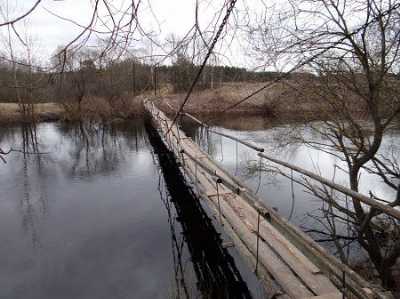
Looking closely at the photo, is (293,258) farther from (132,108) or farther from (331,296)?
(132,108)

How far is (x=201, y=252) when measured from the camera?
4.06 metres

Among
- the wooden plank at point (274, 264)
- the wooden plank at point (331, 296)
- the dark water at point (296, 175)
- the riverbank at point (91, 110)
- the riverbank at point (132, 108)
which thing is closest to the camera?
the wooden plank at point (331, 296)

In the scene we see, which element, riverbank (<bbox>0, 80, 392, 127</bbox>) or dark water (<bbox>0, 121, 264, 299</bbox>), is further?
riverbank (<bbox>0, 80, 392, 127</bbox>)

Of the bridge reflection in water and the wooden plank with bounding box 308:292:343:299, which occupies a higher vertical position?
the wooden plank with bounding box 308:292:343:299

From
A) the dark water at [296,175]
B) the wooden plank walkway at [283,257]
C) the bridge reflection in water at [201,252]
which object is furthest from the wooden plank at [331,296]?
the bridge reflection in water at [201,252]

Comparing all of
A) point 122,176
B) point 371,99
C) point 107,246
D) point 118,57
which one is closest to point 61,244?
point 107,246

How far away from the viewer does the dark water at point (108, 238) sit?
3.59 m

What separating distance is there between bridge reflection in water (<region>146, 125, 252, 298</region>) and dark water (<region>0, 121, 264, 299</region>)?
0.04 ft

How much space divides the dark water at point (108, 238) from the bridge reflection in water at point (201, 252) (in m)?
0.01

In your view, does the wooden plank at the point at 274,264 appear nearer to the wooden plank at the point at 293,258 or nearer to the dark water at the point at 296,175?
the wooden plank at the point at 293,258

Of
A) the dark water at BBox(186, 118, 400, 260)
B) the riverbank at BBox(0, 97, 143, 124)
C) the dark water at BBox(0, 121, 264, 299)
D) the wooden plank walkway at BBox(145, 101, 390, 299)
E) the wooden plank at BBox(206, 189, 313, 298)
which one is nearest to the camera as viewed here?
the wooden plank walkway at BBox(145, 101, 390, 299)

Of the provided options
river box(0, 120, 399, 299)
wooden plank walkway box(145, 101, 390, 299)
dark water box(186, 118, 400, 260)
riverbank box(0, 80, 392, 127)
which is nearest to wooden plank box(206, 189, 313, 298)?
wooden plank walkway box(145, 101, 390, 299)

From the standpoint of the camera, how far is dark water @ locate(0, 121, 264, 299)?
359 centimetres

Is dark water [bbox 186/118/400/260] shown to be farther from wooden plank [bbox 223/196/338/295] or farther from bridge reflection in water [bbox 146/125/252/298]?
bridge reflection in water [bbox 146/125/252/298]
